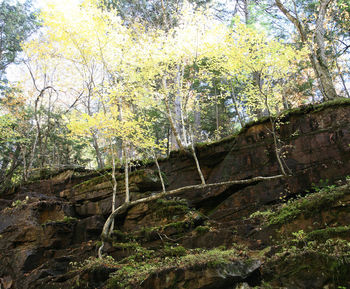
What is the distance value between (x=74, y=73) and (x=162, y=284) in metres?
15.8

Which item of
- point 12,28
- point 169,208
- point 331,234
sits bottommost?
point 331,234

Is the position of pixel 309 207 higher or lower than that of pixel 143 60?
lower

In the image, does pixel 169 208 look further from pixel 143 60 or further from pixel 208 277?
pixel 143 60

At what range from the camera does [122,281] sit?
6.29m

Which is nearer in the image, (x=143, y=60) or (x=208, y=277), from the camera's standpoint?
(x=208, y=277)

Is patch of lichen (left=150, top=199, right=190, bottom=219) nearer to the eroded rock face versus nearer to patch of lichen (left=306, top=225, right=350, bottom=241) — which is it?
the eroded rock face

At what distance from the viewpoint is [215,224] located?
9.03 metres

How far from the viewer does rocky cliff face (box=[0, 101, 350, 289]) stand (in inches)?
208

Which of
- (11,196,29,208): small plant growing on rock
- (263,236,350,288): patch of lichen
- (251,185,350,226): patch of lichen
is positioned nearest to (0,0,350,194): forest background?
(11,196,29,208): small plant growing on rock

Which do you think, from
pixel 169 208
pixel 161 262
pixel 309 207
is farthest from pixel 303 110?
pixel 161 262

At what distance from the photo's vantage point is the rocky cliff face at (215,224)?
5289 mm

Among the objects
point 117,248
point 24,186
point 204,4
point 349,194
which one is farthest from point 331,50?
point 24,186

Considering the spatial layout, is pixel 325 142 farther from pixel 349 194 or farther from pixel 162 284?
pixel 162 284

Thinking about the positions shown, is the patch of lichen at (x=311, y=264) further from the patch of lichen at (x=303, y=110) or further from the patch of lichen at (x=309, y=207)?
the patch of lichen at (x=303, y=110)
